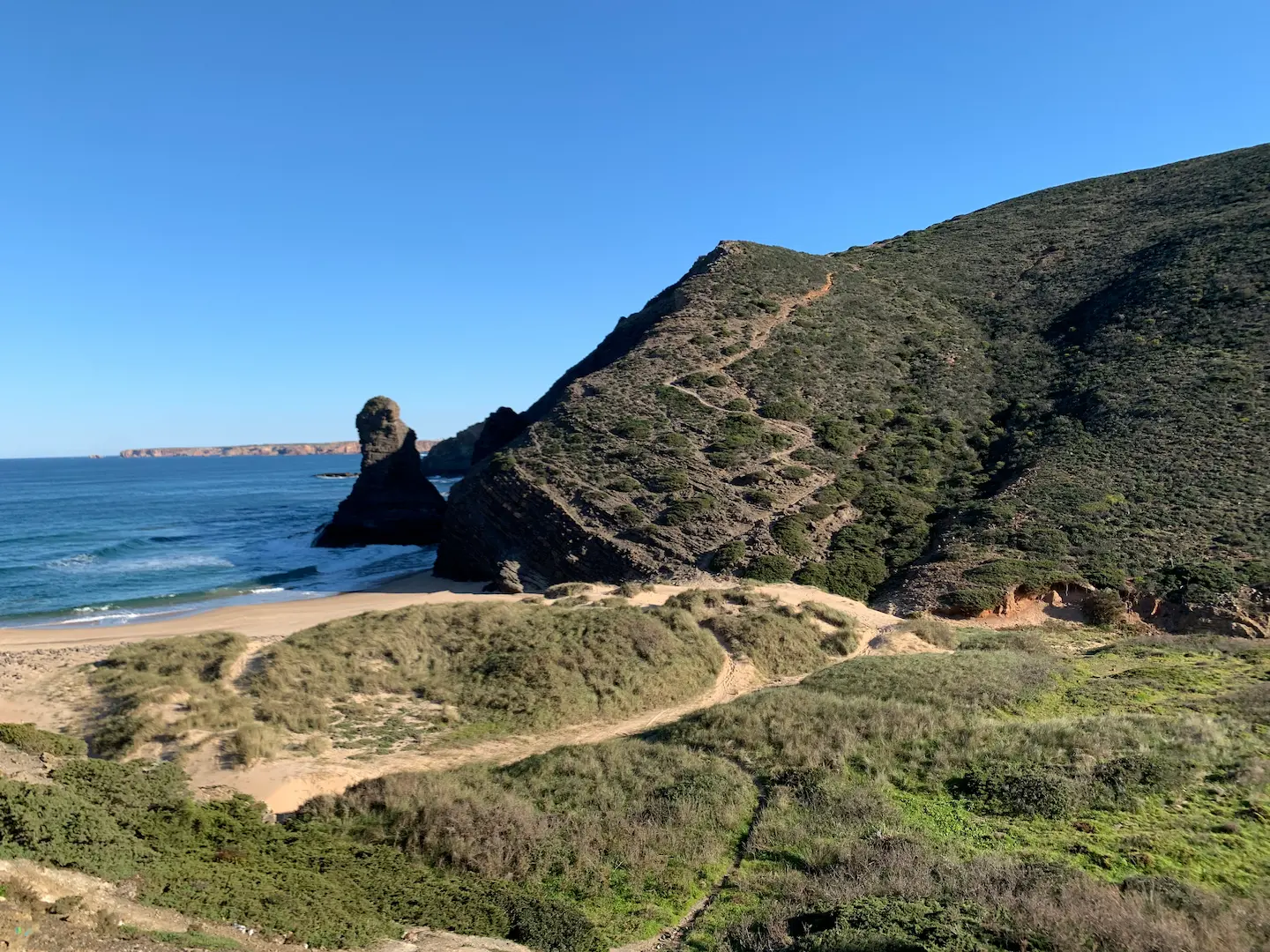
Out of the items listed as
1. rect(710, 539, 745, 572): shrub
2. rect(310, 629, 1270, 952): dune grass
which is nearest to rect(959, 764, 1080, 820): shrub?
rect(310, 629, 1270, 952): dune grass

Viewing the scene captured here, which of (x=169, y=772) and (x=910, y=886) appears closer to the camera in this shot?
(x=910, y=886)

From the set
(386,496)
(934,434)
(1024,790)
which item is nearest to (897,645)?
(1024,790)

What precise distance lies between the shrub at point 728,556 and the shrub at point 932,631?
771 cm

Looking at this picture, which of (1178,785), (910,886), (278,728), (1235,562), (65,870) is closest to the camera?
(65,870)

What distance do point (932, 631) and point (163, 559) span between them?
44.3 m

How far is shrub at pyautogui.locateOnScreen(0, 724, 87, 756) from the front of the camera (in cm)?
1235

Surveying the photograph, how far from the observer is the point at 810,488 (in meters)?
34.7

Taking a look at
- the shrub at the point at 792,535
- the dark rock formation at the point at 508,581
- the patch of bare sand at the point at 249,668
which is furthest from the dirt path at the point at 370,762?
the dark rock formation at the point at 508,581

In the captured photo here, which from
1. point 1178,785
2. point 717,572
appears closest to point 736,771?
point 1178,785

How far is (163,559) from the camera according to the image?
45.4m

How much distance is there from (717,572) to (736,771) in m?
17.4

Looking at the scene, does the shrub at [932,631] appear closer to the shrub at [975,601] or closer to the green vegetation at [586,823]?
the shrub at [975,601]

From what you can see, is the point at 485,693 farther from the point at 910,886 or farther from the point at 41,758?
the point at 910,886

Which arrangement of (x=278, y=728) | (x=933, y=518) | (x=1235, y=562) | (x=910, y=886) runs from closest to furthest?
(x=910, y=886)
(x=278, y=728)
(x=1235, y=562)
(x=933, y=518)
